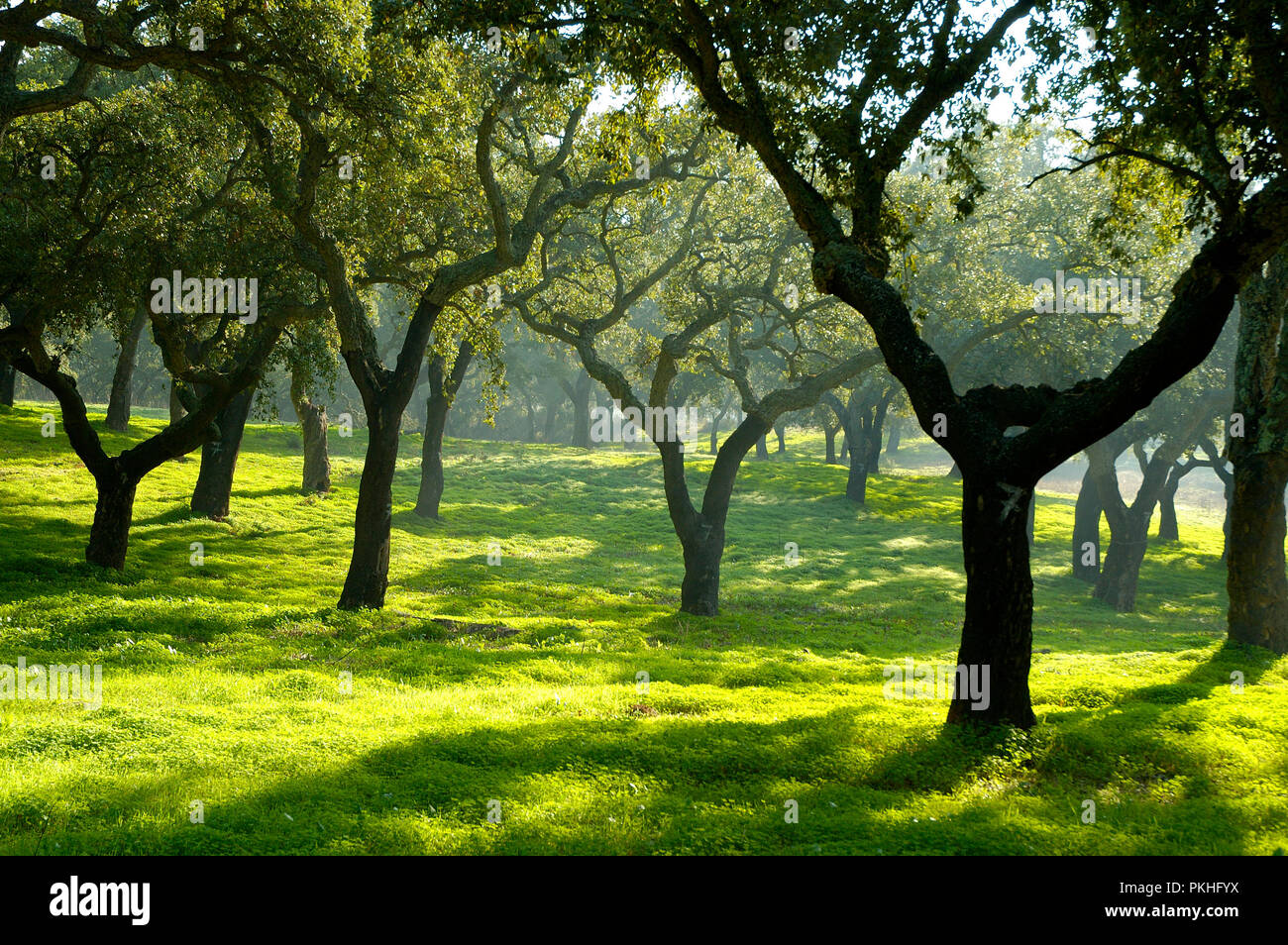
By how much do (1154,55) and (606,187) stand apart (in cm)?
1229

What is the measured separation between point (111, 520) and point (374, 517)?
5864mm

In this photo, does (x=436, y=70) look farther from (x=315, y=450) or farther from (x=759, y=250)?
(x=315, y=450)

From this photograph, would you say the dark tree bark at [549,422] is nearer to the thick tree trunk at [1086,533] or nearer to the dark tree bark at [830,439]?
the dark tree bark at [830,439]

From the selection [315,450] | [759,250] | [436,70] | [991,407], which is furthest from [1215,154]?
[315,450]

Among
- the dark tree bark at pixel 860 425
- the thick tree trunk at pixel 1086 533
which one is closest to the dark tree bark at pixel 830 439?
the dark tree bark at pixel 860 425

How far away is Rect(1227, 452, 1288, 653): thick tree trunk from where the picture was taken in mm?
15617

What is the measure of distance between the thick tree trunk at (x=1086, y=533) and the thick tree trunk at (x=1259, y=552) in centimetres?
2188

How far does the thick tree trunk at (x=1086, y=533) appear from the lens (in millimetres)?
36844

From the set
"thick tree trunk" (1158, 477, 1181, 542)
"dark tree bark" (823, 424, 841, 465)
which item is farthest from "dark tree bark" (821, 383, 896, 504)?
"thick tree trunk" (1158, 477, 1181, 542)

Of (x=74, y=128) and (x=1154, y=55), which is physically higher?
(x=74, y=128)

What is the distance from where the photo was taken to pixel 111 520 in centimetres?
1867

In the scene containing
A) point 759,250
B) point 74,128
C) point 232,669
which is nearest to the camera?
point 232,669

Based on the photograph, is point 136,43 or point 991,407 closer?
point 991,407
